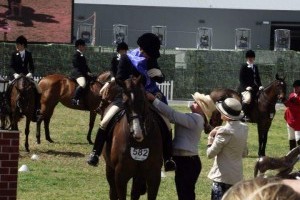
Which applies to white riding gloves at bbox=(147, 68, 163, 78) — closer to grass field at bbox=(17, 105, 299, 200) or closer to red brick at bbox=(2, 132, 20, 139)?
red brick at bbox=(2, 132, 20, 139)

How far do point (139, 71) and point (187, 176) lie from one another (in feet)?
4.60

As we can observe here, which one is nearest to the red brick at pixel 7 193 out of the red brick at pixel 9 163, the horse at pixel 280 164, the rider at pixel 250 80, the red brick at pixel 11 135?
the red brick at pixel 9 163

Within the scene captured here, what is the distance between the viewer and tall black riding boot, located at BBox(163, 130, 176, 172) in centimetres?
877

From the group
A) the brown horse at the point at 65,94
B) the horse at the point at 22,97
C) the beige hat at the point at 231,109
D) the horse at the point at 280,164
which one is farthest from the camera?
the brown horse at the point at 65,94

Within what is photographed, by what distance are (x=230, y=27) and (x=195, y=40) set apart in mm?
2240

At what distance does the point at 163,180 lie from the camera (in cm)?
1316

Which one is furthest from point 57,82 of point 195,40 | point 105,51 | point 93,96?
point 195,40

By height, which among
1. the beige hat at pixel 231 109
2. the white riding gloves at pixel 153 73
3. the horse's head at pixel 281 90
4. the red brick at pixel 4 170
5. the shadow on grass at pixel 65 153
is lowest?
the shadow on grass at pixel 65 153

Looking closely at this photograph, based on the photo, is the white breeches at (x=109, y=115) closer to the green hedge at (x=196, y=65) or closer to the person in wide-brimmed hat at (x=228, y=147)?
the person in wide-brimmed hat at (x=228, y=147)

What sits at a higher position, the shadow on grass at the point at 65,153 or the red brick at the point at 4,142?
the red brick at the point at 4,142

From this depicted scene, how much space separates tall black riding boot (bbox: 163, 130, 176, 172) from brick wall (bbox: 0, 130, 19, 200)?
5.37 feet

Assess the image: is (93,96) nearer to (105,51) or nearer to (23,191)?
(23,191)

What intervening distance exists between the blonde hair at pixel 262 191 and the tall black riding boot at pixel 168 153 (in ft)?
19.9

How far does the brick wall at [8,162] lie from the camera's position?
866 cm
